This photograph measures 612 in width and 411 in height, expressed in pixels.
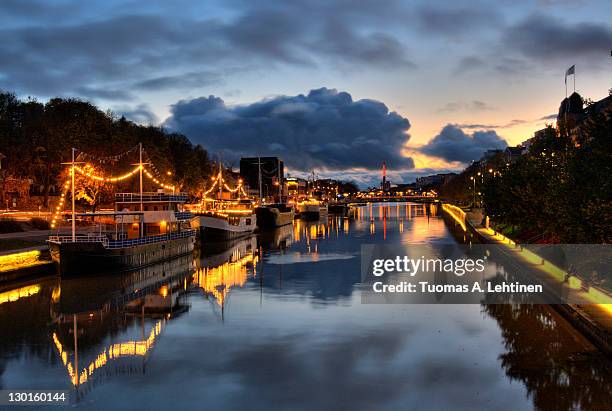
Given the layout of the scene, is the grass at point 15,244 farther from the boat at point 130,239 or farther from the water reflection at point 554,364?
the water reflection at point 554,364

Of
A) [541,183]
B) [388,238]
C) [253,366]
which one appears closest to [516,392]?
[253,366]

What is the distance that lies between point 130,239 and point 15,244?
9.26m

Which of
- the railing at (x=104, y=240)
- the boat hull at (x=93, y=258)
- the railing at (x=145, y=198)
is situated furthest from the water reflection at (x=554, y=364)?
the railing at (x=145, y=198)

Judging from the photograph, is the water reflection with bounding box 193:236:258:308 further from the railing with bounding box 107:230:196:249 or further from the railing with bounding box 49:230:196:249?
the railing with bounding box 49:230:196:249

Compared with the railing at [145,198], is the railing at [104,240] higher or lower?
lower

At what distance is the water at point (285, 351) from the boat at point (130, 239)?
3.73 m

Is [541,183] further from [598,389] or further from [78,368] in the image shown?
[78,368]

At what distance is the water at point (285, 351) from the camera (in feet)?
65.4

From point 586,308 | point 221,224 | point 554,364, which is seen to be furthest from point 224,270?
point 554,364

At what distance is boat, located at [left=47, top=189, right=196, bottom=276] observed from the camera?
4700 centimetres

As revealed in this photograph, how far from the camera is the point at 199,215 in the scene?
269 feet

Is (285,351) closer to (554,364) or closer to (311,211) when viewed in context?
(554,364)

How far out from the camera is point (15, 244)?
5169 centimetres

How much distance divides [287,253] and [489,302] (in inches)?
1446
